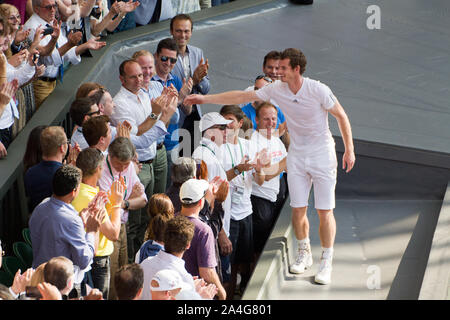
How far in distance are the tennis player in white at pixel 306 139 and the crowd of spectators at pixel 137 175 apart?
417 millimetres

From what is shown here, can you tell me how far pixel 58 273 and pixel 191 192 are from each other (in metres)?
1.15

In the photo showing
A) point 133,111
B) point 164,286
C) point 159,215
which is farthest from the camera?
point 133,111

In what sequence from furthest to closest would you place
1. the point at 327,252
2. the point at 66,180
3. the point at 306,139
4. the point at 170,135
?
the point at 170,135 < the point at 327,252 < the point at 306,139 < the point at 66,180

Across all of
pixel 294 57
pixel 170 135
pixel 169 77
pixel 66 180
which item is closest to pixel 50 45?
pixel 169 77

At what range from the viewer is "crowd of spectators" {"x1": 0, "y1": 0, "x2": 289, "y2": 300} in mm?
4109

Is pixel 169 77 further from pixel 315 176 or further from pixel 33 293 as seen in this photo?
pixel 33 293

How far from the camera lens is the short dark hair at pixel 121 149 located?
4.96m

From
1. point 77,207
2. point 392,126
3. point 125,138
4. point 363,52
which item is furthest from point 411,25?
point 77,207

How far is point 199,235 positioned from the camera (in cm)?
453

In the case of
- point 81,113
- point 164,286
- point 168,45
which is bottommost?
point 164,286

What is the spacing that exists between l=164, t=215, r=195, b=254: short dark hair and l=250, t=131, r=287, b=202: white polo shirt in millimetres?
1936

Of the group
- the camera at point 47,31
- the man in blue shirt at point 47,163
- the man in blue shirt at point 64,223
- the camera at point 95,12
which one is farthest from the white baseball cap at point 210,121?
the camera at point 95,12
